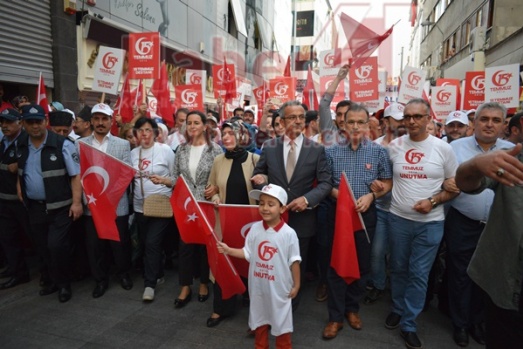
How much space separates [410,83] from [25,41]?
852cm

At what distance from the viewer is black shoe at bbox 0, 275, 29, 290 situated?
4422 mm

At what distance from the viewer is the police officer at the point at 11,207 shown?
14.4ft

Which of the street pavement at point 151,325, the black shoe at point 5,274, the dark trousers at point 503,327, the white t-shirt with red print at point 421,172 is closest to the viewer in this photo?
the dark trousers at point 503,327

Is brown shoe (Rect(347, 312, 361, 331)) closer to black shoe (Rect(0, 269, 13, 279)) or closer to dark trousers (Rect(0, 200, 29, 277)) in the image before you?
dark trousers (Rect(0, 200, 29, 277))

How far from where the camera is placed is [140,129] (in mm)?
4301

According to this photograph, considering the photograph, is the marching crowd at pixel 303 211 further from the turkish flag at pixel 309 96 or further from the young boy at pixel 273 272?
the turkish flag at pixel 309 96

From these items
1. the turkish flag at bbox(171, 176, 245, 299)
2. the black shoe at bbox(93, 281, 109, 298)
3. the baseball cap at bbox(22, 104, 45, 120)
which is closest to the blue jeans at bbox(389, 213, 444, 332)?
the turkish flag at bbox(171, 176, 245, 299)

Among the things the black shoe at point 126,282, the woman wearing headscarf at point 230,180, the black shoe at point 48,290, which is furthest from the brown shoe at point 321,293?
the black shoe at point 48,290

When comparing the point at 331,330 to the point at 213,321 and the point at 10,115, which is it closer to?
the point at 213,321

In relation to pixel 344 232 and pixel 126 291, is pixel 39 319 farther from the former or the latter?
pixel 344 232

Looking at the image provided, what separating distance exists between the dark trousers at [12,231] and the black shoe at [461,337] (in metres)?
4.80

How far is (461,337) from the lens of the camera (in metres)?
3.39

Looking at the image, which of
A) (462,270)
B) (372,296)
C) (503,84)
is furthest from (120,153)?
(503,84)

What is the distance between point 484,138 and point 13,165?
491cm
